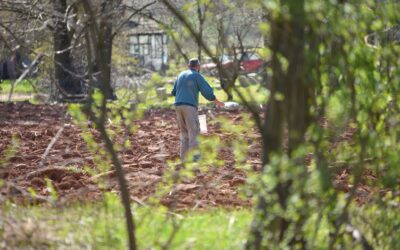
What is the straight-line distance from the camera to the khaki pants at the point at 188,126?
1322 cm

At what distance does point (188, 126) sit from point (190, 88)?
560 millimetres

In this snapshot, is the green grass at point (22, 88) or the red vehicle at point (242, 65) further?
the green grass at point (22, 88)

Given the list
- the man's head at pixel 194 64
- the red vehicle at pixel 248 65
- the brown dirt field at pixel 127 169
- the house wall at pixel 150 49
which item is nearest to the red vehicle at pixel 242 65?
the red vehicle at pixel 248 65

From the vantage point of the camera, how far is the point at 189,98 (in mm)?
13219

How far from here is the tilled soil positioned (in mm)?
8844

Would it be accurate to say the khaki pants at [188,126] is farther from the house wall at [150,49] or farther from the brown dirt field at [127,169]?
the house wall at [150,49]

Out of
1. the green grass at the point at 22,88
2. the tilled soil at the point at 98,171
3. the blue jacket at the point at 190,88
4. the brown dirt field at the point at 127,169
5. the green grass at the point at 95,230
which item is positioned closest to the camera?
the green grass at the point at 95,230

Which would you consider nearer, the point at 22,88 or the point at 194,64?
the point at 194,64

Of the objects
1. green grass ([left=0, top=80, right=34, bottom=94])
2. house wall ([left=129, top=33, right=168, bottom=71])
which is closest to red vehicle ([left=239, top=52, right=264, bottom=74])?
green grass ([left=0, top=80, right=34, bottom=94])

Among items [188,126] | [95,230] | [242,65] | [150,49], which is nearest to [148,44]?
[150,49]

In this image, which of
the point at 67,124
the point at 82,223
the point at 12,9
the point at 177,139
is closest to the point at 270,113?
the point at 82,223

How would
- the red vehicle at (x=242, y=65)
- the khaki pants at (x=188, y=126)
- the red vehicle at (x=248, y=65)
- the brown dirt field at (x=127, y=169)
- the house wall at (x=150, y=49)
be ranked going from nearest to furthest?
the red vehicle at (x=242, y=65) → the red vehicle at (x=248, y=65) → the brown dirt field at (x=127, y=169) → the khaki pants at (x=188, y=126) → the house wall at (x=150, y=49)

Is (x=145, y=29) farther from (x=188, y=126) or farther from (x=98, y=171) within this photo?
(x=98, y=171)

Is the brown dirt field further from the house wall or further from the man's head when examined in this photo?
the house wall
